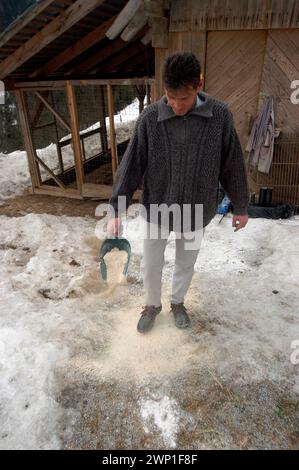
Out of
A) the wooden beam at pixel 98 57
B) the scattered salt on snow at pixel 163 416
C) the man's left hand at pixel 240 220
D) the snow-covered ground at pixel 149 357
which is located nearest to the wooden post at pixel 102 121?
the wooden beam at pixel 98 57

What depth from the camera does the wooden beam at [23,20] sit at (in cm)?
482

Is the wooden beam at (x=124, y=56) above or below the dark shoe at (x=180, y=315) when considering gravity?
above

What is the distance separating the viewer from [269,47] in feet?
16.6

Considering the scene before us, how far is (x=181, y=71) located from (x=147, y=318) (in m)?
2.03

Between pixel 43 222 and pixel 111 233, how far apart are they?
126 inches

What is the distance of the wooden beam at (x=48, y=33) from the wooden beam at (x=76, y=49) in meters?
0.69

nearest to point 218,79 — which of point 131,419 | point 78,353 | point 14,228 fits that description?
point 14,228

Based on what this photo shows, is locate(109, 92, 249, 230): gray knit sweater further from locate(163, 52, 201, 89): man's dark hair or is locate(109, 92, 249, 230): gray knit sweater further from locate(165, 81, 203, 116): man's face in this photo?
locate(163, 52, 201, 89): man's dark hair

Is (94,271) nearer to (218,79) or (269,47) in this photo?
(218,79)

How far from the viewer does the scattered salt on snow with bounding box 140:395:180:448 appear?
2.21 meters

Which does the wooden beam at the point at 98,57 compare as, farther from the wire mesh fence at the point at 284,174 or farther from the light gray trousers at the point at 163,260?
the light gray trousers at the point at 163,260

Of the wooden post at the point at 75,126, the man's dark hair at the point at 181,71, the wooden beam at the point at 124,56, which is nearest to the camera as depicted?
the man's dark hair at the point at 181,71

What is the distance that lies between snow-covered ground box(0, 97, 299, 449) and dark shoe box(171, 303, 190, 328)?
7 centimetres
